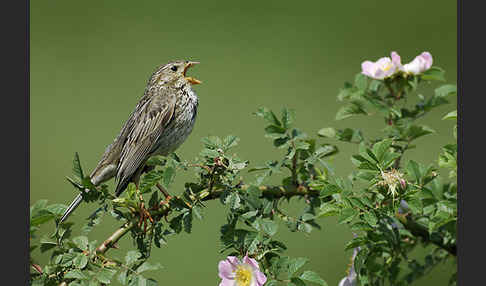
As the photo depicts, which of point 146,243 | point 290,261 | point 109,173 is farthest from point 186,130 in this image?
point 290,261

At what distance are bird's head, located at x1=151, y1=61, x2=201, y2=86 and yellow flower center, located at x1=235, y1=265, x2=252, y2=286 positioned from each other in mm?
860

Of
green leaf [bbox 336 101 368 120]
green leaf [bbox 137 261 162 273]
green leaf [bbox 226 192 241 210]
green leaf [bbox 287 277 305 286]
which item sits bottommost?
green leaf [bbox 287 277 305 286]

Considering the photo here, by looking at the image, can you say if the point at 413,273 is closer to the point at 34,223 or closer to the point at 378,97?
the point at 378,97

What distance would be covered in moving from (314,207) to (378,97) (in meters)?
0.36

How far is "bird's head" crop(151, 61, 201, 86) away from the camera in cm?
182

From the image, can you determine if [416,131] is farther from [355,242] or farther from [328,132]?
[355,242]

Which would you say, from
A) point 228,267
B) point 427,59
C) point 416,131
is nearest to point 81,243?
point 228,267

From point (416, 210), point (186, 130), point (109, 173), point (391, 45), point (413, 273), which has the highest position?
point (391, 45)

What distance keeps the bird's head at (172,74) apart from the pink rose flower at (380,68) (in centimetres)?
59

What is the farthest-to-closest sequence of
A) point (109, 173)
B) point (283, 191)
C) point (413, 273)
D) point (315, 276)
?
point (109, 173) < point (413, 273) < point (283, 191) < point (315, 276)

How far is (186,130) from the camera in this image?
1690mm

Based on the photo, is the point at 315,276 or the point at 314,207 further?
the point at 314,207

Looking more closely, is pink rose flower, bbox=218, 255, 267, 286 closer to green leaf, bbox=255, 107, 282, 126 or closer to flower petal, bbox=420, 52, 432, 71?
green leaf, bbox=255, 107, 282, 126

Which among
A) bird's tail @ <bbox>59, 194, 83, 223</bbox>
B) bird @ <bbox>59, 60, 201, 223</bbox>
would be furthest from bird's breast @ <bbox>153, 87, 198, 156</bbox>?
bird's tail @ <bbox>59, 194, 83, 223</bbox>
